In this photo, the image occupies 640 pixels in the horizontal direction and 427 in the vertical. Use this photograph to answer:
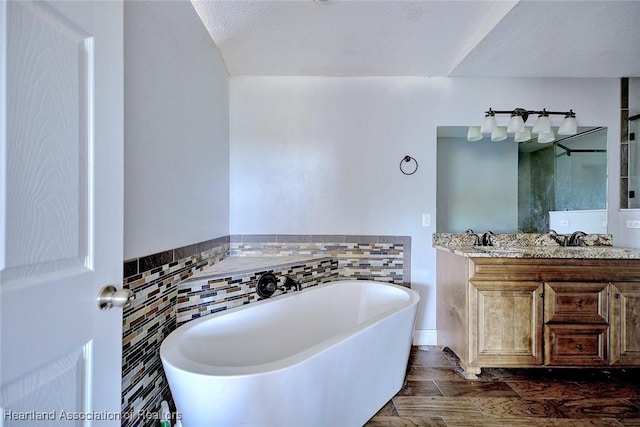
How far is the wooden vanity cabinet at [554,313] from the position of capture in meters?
2.01

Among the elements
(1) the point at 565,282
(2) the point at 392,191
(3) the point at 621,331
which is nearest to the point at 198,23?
(2) the point at 392,191

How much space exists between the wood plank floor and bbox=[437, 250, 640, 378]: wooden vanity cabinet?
0.45 ft

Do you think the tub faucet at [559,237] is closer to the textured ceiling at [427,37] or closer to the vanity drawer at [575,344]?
the vanity drawer at [575,344]

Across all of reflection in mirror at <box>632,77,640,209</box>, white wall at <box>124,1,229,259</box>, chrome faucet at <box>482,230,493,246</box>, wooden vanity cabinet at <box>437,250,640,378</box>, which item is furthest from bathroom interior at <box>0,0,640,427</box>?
wooden vanity cabinet at <box>437,250,640,378</box>

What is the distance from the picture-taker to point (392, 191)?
265 cm

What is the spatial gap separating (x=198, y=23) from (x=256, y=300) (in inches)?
70.2

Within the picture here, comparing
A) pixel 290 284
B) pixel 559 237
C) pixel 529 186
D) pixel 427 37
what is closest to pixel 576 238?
pixel 559 237

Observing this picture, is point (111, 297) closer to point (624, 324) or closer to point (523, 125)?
point (624, 324)

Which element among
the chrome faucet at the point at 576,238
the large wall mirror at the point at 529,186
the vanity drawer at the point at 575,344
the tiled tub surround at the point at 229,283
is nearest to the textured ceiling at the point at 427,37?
the large wall mirror at the point at 529,186

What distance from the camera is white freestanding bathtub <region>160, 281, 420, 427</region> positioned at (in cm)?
109

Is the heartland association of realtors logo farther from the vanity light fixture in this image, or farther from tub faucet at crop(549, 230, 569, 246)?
tub faucet at crop(549, 230, 569, 246)

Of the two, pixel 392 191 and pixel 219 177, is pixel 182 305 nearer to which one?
pixel 219 177

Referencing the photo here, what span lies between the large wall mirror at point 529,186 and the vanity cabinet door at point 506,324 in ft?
2.40

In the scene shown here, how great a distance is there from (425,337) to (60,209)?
8.84ft
